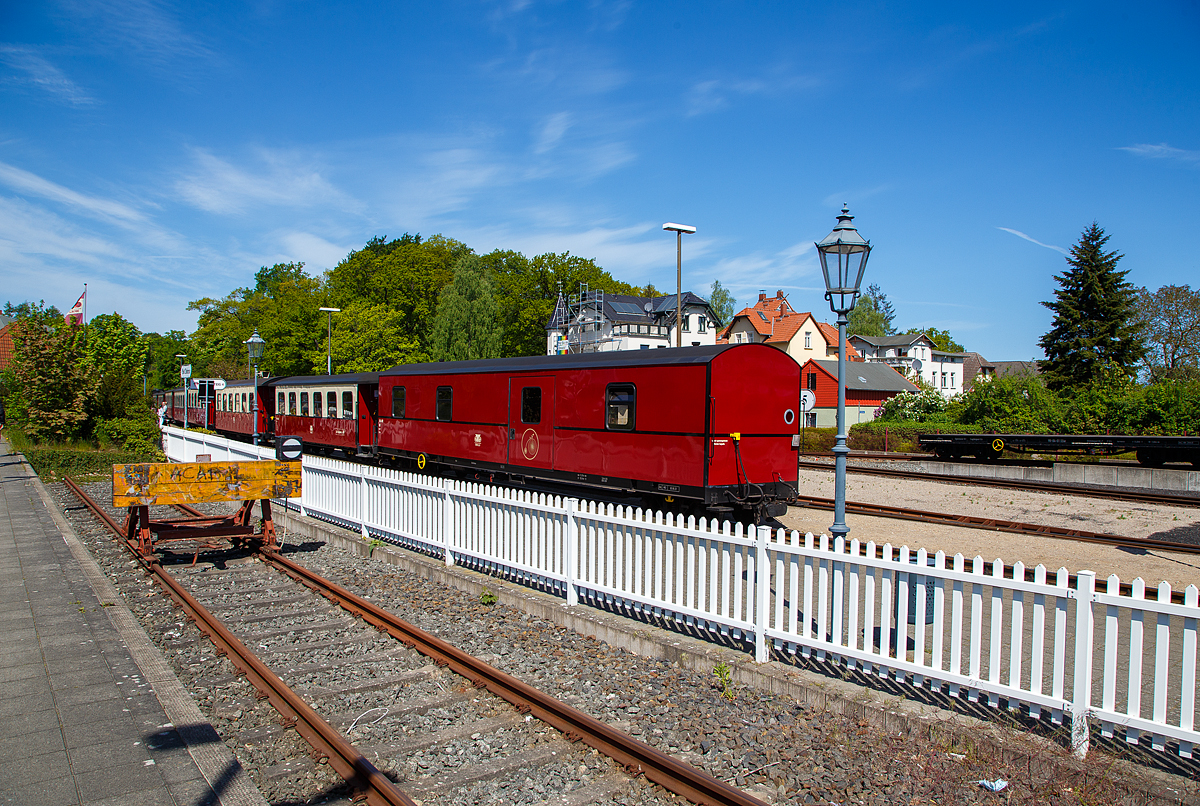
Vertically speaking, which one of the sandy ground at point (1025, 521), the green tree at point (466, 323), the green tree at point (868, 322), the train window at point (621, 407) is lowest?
the sandy ground at point (1025, 521)

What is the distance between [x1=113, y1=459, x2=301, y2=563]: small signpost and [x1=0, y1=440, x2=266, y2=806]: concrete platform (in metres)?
1.58

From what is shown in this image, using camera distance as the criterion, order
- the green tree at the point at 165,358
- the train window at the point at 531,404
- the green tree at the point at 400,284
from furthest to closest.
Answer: the green tree at the point at 165,358 → the green tree at the point at 400,284 → the train window at the point at 531,404

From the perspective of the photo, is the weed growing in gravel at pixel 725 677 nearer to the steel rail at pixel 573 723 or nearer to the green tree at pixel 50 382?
the steel rail at pixel 573 723

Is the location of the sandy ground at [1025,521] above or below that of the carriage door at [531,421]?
below

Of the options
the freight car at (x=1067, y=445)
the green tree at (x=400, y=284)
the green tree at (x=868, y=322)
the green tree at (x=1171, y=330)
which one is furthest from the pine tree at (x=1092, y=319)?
the green tree at (x=868, y=322)

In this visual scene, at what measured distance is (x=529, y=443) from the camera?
14.2 metres

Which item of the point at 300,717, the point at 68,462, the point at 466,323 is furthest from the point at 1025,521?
the point at 466,323

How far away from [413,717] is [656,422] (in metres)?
7.03

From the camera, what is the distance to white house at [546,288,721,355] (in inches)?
2569

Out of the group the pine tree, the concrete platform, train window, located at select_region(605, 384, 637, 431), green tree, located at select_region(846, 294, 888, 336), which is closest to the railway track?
the concrete platform

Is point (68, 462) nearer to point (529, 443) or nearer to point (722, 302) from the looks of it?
point (529, 443)

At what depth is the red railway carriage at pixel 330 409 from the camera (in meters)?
21.4

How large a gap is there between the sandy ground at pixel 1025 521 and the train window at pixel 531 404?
5.17m

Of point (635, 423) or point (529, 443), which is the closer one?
point (635, 423)
